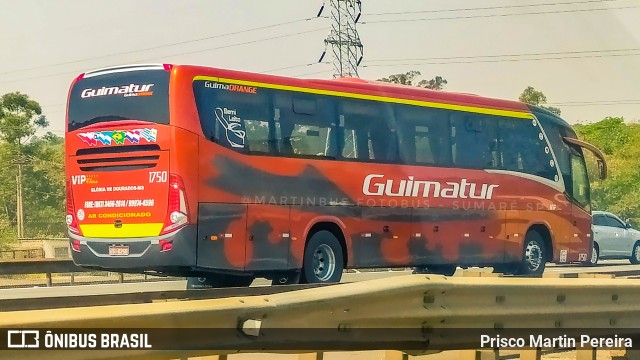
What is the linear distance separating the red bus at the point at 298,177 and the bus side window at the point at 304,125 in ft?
0.07

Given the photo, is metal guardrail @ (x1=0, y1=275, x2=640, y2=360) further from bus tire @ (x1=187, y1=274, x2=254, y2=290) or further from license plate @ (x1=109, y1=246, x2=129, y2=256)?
bus tire @ (x1=187, y1=274, x2=254, y2=290)

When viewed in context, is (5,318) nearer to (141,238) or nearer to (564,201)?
(141,238)

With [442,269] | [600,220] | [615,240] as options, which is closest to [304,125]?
[442,269]

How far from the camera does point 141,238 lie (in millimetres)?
11586

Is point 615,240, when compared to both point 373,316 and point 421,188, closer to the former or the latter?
point 421,188

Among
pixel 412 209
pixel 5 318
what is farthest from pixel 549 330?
pixel 412 209

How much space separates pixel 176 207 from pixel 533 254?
662cm

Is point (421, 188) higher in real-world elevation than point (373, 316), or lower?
higher

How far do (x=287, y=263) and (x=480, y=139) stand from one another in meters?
3.95

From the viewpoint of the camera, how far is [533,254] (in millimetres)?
15695

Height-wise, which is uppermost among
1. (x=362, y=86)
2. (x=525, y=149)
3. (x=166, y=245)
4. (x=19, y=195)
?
(x=362, y=86)

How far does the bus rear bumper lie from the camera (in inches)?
449

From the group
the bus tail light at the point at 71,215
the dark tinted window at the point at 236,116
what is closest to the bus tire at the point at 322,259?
the dark tinted window at the point at 236,116

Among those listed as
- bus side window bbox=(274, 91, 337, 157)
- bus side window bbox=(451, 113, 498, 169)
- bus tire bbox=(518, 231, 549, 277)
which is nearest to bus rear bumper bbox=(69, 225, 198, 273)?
bus side window bbox=(274, 91, 337, 157)
